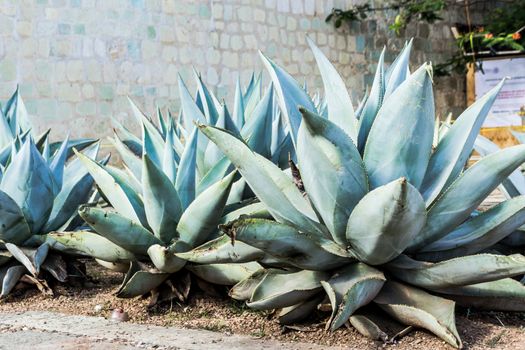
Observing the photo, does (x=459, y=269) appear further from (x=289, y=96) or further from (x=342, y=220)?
(x=289, y=96)

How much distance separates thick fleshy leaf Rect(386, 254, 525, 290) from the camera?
2916 millimetres

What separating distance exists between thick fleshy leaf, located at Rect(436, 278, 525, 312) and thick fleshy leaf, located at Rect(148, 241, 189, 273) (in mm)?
1027

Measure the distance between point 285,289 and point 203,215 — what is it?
1.99 ft

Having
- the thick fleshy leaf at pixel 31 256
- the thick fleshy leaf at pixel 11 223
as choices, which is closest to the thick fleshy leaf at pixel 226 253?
the thick fleshy leaf at pixel 31 256

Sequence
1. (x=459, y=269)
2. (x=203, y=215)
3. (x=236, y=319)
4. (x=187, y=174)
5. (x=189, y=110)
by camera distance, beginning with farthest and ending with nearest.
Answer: (x=189, y=110) → (x=187, y=174) → (x=203, y=215) → (x=236, y=319) → (x=459, y=269)

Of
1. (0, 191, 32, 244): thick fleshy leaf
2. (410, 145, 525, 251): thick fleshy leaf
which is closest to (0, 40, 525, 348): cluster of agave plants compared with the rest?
(410, 145, 525, 251): thick fleshy leaf

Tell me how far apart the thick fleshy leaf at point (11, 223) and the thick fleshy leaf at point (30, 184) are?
2.4 inches

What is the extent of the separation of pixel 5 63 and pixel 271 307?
819 centimetres

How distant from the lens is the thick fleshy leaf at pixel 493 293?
312cm

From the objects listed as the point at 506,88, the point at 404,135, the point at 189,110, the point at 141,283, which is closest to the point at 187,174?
the point at 141,283

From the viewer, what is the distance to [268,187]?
318 cm

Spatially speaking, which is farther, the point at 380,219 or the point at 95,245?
the point at 95,245

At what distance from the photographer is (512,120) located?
1407 cm

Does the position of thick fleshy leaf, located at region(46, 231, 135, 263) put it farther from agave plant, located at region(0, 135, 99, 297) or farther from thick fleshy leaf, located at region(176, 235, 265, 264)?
thick fleshy leaf, located at region(176, 235, 265, 264)
